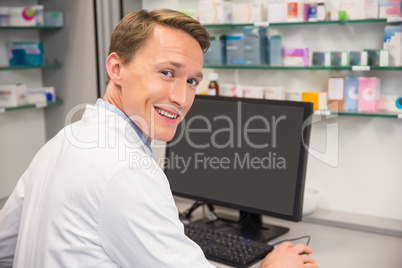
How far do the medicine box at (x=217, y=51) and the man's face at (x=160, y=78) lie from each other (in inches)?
A: 36.9

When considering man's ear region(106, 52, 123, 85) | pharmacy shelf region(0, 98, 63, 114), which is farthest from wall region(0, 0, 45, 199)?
man's ear region(106, 52, 123, 85)

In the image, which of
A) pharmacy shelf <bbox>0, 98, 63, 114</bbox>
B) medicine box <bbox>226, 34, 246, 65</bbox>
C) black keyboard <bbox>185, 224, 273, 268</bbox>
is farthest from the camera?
pharmacy shelf <bbox>0, 98, 63, 114</bbox>

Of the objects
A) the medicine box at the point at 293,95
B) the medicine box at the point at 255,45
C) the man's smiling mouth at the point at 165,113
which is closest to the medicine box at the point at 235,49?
the medicine box at the point at 255,45

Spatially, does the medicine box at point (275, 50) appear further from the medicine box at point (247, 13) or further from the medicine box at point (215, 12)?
the medicine box at point (215, 12)

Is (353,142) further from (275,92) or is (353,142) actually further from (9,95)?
(9,95)

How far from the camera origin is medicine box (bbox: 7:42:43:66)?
8.80 feet

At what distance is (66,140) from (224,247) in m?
0.71

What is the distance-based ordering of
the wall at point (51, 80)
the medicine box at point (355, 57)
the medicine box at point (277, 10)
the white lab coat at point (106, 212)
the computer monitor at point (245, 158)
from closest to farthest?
the white lab coat at point (106, 212) < the computer monitor at point (245, 158) < the medicine box at point (355, 57) < the medicine box at point (277, 10) < the wall at point (51, 80)

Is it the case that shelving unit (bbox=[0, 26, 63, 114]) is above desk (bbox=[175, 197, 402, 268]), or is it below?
above

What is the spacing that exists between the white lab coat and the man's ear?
0.46 feet

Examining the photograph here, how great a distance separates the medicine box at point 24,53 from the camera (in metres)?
2.68

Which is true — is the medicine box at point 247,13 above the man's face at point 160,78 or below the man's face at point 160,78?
above

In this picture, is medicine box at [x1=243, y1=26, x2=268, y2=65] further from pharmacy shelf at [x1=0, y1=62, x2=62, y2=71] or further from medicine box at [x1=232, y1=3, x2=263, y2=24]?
pharmacy shelf at [x1=0, y1=62, x2=62, y2=71]

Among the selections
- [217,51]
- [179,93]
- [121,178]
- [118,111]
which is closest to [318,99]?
[217,51]
